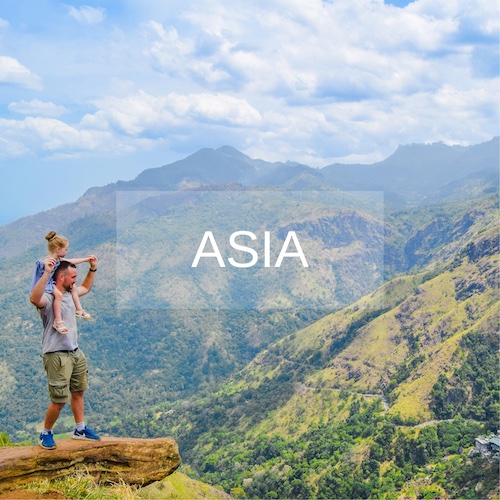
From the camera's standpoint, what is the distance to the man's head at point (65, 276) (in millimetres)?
11281

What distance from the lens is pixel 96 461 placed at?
12375 millimetres

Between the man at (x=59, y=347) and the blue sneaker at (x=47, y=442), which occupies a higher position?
the man at (x=59, y=347)

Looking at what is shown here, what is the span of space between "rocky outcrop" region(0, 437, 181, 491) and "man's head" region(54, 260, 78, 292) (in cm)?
358

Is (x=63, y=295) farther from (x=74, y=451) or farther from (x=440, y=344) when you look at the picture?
(x=440, y=344)

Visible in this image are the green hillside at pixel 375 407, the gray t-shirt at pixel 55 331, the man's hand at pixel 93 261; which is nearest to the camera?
the gray t-shirt at pixel 55 331

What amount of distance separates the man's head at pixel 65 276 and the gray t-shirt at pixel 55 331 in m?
0.21

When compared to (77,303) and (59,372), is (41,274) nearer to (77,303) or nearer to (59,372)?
(77,303)

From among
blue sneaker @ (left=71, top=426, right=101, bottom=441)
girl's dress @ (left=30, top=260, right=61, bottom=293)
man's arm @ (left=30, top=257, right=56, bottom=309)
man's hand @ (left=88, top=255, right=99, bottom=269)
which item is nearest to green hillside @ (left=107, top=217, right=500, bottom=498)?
blue sneaker @ (left=71, top=426, right=101, bottom=441)

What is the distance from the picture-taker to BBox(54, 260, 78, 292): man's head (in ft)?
37.0

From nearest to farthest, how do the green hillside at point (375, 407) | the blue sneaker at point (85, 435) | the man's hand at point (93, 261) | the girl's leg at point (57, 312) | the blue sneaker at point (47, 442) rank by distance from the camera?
the girl's leg at point (57, 312) → the blue sneaker at point (47, 442) → the man's hand at point (93, 261) → the blue sneaker at point (85, 435) → the green hillside at point (375, 407)

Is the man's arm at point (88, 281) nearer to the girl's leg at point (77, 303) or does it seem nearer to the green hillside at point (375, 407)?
the girl's leg at point (77, 303)

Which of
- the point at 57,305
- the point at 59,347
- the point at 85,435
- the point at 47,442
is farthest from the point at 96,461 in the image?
the point at 57,305

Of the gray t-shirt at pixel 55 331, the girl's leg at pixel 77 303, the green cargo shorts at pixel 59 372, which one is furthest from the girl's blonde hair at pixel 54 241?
the green cargo shorts at pixel 59 372

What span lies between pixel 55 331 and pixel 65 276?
115 centimetres
